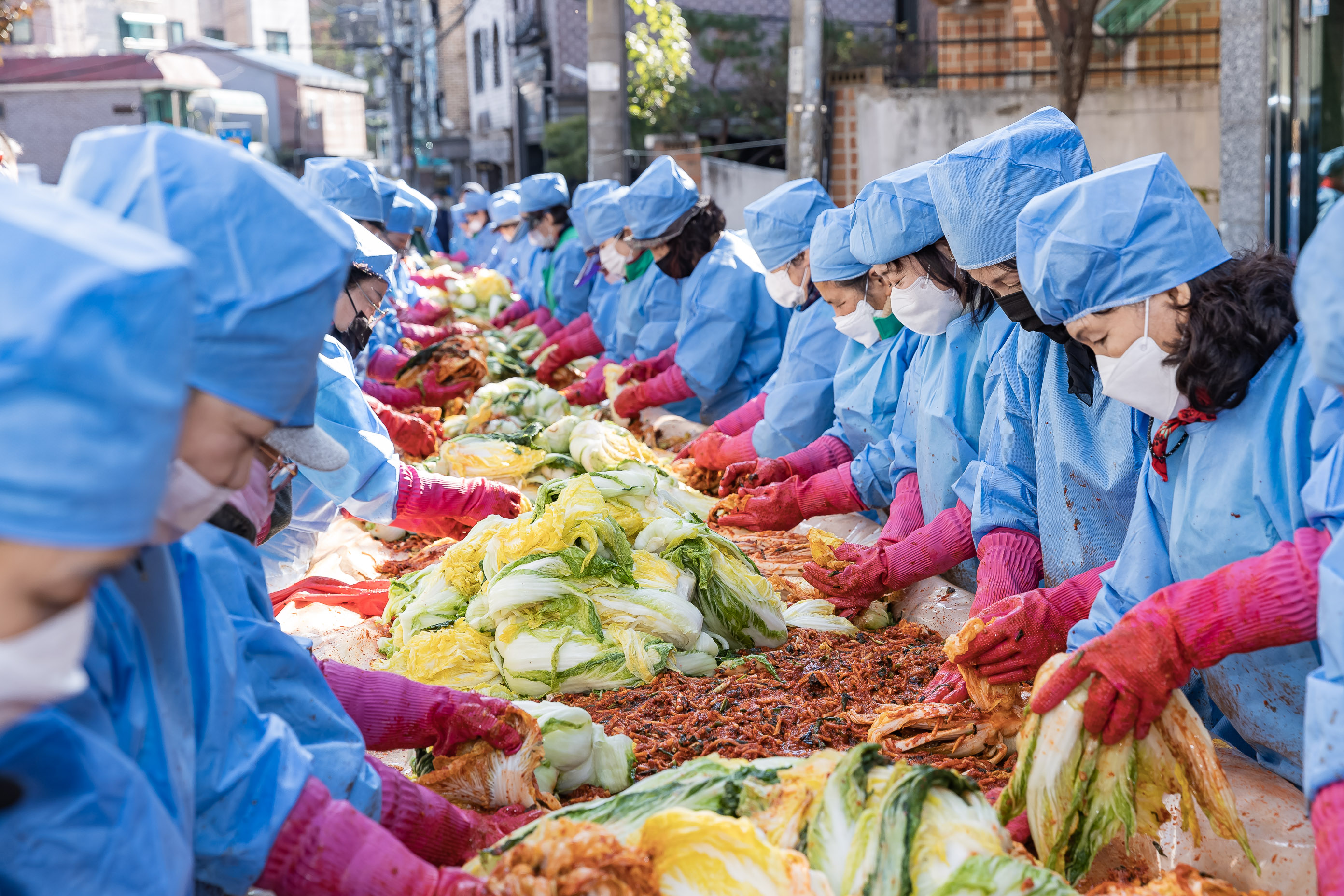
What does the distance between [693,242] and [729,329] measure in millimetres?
861

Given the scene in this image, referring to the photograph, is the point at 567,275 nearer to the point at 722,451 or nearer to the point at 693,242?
the point at 693,242

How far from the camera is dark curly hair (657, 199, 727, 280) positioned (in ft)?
23.3

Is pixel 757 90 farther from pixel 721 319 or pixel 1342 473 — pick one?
pixel 1342 473

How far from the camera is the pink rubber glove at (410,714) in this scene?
242 cm

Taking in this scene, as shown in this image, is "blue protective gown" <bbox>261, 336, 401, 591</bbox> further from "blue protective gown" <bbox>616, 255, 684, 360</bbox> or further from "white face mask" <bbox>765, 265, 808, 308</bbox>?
"blue protective gown" <bbox>616, 255, 684, 360</bbox>

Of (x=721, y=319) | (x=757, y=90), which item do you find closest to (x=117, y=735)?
(x=721, y=319)

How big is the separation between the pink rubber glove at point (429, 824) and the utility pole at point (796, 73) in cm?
865

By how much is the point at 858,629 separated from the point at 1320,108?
282 inches

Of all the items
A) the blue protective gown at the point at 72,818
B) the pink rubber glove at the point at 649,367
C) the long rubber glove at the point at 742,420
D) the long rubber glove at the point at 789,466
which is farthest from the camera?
the pink rubber glove at the point at 649,367

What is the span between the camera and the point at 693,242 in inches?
279

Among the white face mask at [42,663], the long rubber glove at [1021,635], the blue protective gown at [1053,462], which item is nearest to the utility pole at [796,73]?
the blue protective gown at [1053,462]

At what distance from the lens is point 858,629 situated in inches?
145

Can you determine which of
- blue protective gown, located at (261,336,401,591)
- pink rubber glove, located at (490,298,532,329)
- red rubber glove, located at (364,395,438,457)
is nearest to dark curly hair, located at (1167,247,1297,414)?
blue protective gown, located at (261,336,401,591)

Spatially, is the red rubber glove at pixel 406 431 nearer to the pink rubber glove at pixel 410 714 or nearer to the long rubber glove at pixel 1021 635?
the pink rubber glove at pixel 410 714
